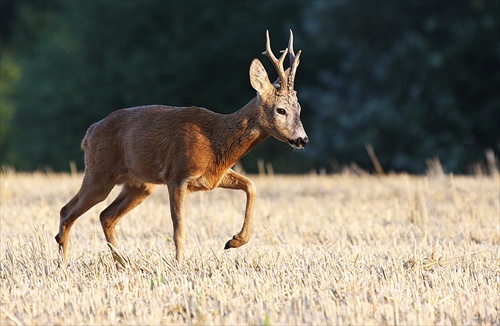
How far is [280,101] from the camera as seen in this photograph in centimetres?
840

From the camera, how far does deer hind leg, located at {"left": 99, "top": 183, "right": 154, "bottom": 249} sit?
30.9 ft

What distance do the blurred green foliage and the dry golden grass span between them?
48.8 feet

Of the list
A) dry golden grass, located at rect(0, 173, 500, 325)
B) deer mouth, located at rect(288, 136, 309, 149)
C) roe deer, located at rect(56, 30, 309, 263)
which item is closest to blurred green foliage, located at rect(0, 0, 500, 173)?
dry golden grass, located at rect(0, 173, 500, 325)

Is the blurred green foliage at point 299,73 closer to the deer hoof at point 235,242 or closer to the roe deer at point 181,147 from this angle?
the roe deer at point 181,147

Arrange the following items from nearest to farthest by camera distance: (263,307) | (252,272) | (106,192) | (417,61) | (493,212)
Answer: (263,307) → (252,272) → (106,192) → (493,212) → (417,61)

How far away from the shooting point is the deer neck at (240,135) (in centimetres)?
857

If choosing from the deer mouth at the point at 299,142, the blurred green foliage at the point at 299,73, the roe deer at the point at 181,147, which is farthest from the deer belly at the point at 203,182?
the blurred green foliage at the point at 299,73

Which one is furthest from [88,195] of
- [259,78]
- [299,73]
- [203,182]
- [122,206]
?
[299,73]

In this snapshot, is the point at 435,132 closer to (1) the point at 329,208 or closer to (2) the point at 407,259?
(1) the point at 329,208

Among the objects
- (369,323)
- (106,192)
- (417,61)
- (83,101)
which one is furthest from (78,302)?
(83,101)

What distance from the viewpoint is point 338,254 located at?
8.69 meters

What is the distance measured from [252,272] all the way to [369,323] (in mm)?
1794

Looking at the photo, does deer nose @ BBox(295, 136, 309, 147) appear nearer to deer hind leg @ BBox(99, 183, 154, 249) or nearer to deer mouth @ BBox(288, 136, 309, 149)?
deer mouth @ BBox(288, 136, 309, 149)

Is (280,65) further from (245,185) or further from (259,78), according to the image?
(245,185)
